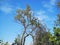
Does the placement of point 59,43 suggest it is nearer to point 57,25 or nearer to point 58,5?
point 57,25

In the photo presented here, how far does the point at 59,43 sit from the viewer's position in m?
42.1

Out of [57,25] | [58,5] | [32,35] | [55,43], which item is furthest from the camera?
[32,35]

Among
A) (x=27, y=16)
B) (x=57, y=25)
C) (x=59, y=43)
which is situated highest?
(x=27, y=16)

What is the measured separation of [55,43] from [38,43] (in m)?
8.62

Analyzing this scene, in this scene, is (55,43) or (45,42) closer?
(55,43)

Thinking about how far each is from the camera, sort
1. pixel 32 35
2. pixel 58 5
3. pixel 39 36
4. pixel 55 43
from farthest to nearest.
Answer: pixel 39 36 < pixel 32 35 < pixel 55 43 < pixel 58 5

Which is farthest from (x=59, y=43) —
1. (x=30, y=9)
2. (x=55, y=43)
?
(x=30, y=9)

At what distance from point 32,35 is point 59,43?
7672mm

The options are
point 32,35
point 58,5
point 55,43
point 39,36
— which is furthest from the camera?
point 39,36

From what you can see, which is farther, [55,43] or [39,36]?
[39,36]

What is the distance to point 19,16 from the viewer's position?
150 ft

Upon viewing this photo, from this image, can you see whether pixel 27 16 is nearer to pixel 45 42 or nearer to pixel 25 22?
pixel 25 22

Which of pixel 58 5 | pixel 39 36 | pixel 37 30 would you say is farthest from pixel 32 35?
pixel 58 5

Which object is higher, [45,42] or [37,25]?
[37,25]
